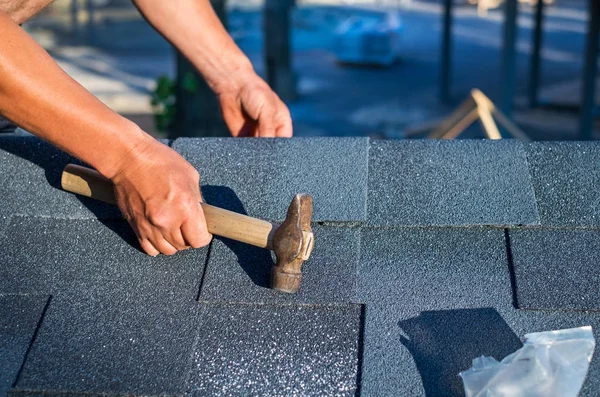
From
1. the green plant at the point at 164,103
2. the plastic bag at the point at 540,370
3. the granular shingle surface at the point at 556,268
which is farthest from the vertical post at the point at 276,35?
the plastic bag at the point at 540,370

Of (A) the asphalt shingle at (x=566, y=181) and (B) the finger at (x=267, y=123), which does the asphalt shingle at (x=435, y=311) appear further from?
(B) the finger at (x=267, y=123)

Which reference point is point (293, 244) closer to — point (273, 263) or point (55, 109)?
point (273, 263)

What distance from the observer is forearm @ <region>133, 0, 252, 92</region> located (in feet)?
8.12

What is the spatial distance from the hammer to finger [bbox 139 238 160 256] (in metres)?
0.15

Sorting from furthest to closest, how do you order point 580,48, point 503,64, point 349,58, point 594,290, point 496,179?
1. point 580,48
2. point 349,58
3. point 503,64
4. point 496,179
5. point 594,290

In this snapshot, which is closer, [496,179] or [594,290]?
[594,290]

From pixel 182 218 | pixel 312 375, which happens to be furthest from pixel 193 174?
pixel 312 375

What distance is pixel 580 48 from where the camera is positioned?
20.2 metres

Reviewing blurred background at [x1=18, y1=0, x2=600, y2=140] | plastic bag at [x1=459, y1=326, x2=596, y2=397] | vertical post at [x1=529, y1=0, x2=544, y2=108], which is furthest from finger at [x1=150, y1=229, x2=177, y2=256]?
vertical post at [x1=529, y1=0, x2=544, y2=108]

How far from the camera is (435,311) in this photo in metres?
1.69

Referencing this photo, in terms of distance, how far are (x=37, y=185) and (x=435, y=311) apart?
1130 mm

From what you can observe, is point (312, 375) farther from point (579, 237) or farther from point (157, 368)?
point (579, 237)

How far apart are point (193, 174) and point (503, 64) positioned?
33.5ft

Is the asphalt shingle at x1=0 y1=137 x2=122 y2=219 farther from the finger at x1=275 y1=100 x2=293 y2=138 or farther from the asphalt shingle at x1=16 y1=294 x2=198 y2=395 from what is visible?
the finger at x1=275 y1=100 x2=293 y2=138
